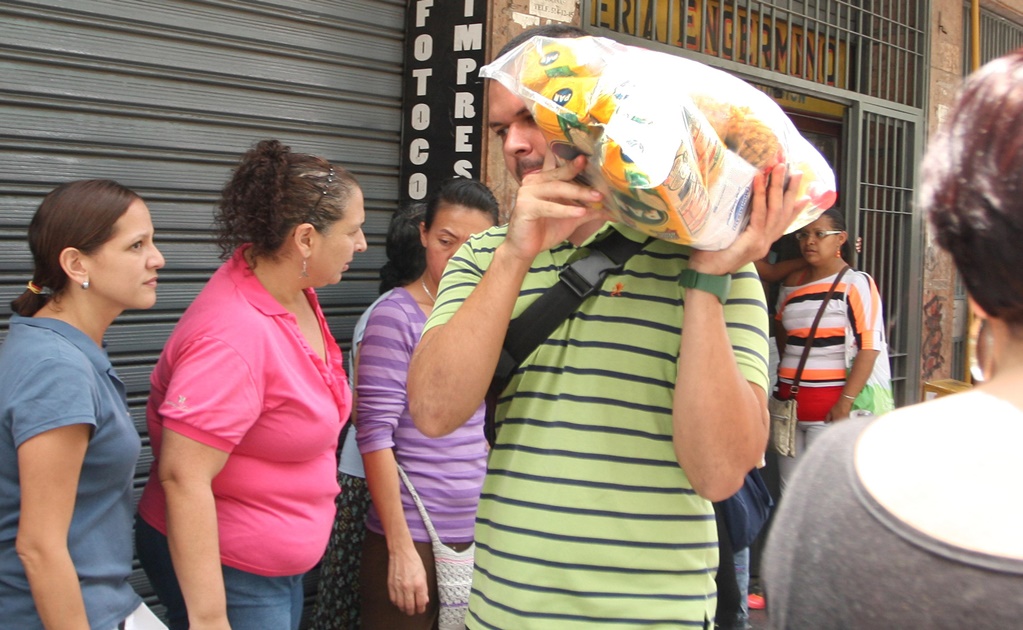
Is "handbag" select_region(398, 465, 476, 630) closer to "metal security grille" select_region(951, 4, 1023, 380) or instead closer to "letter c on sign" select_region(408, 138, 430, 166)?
"letter c on sign" select_region(408, 138, 430, 166)

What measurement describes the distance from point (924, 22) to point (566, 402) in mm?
6708

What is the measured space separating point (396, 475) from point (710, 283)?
170 cm

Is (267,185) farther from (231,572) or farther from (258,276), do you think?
(231,572)

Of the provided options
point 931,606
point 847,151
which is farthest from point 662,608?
point 847,151

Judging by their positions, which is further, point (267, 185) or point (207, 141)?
point (207, 141)

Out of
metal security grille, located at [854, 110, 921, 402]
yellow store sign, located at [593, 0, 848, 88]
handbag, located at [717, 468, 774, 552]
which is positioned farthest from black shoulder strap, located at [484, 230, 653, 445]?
metal security grille, located at [854, 110, 921, 402]

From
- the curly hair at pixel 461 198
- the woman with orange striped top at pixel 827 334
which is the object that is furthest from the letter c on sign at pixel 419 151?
the woman with orange striped top at pixel 827 334

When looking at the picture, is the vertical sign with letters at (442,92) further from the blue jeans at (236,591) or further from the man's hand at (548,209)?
the man's hand at (548,209)

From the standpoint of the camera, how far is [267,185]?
104 inches

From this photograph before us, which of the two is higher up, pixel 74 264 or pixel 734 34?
pixel 734 34

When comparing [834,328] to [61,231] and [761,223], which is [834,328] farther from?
[61,231]

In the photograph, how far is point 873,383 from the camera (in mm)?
5395

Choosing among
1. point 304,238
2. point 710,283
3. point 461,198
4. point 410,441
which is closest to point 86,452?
point 304,238

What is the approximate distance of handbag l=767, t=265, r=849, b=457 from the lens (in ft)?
17.0
